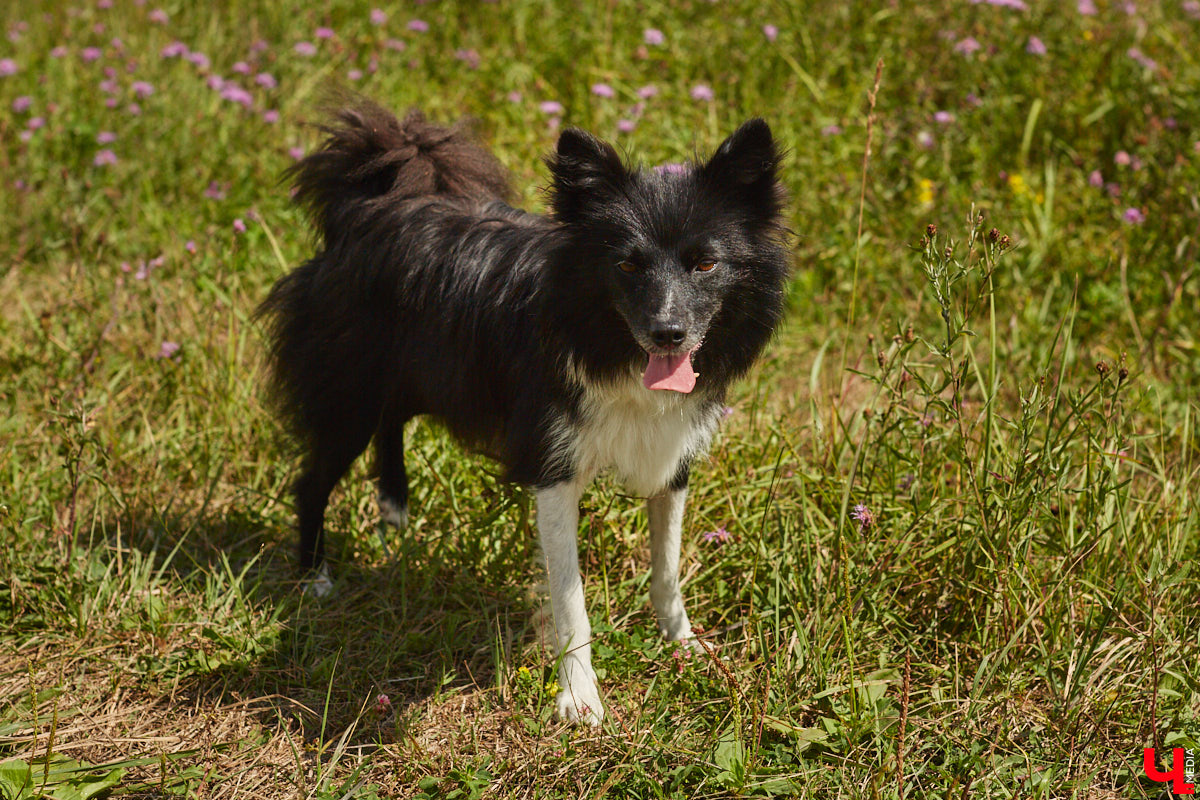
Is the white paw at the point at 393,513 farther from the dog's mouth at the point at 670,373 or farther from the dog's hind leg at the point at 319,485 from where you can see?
the dog's mouth at the point at 670,373

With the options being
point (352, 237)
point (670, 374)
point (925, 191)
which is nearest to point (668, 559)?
point (670, 374)

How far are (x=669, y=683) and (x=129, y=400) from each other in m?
2.64

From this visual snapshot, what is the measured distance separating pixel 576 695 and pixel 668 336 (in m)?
1.17

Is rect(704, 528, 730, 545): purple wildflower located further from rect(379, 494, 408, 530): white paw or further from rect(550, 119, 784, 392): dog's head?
rect(379, 494, 408, 530): white paw

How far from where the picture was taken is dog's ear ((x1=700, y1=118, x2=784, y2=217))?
267 cm

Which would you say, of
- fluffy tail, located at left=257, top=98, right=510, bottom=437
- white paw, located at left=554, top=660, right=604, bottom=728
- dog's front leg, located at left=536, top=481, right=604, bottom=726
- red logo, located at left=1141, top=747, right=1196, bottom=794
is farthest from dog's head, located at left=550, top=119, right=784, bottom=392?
red logo, located at left=1141, top=747, right=1196, bottom=794

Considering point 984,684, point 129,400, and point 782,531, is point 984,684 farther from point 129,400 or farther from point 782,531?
point 129,400

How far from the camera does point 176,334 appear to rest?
4.41 metres

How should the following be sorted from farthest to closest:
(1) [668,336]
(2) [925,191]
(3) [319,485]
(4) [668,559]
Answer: (2) [925,191], (3) [319,485], (4) [668,559], (1) [668,336]

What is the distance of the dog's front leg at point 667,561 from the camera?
3.18 m

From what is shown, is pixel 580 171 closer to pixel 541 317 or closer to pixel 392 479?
pixel 541 317

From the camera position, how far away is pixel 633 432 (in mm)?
2891

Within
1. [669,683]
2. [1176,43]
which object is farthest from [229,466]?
[1176,43]

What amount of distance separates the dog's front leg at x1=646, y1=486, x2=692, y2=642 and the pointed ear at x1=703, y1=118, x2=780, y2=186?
981 mm
